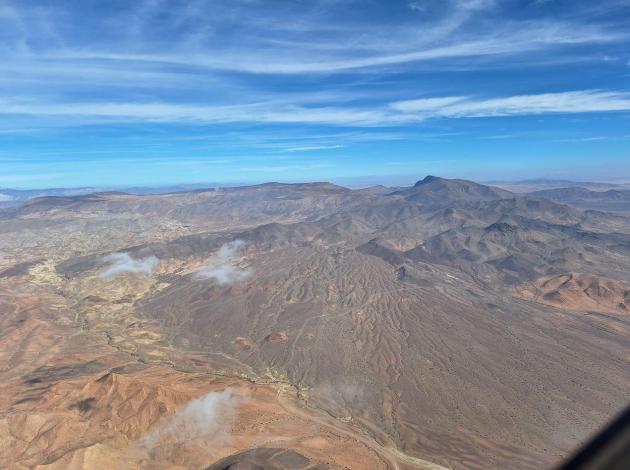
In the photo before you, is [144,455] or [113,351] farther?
[113,351]

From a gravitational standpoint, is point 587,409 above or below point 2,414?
below

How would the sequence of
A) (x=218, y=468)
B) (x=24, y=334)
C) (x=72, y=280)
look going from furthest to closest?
(x=72, y=280)
(x=24, y=334)
(x=218, y=468)

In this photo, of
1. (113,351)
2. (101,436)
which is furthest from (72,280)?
(101,436)

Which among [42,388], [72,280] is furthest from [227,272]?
[42,388]

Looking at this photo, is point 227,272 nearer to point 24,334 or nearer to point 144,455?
point 24,334

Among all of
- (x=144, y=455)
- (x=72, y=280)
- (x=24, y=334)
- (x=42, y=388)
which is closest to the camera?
(x=144, y=455)

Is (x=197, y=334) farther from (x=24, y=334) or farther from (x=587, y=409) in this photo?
(x=587, y=409)
